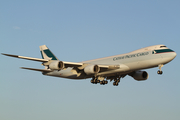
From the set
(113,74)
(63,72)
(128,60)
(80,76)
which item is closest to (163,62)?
(128,60)

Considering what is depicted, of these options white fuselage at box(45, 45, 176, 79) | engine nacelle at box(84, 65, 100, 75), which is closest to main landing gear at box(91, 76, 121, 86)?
white fuselage at box(45, 45, 176, 79)

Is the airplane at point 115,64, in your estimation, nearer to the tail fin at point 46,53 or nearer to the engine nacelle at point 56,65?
the engine nacelle at point 56,65

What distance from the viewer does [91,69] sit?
2069 inches

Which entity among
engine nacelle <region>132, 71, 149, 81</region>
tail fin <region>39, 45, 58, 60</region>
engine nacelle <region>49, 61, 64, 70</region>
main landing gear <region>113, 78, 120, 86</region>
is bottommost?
main landing gear <region>113, 78, 120, 86</region>

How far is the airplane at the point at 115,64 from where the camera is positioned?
49.9m

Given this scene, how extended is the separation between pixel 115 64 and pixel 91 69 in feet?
15.1

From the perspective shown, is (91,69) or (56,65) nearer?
(56,65)

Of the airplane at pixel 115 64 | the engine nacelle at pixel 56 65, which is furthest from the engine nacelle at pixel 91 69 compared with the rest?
the engine nacelle at pixel 56 65

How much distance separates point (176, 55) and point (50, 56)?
89.3 ft

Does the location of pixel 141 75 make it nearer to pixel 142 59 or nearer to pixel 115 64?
pixel 115 64

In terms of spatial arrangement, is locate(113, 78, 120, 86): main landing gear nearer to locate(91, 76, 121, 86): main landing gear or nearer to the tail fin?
locate(91, 76, 121, 86): main landing gear

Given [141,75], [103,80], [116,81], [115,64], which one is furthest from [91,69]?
[141,75]

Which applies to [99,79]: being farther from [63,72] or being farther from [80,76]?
[63,72]

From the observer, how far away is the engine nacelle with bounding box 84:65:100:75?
52.6 m
